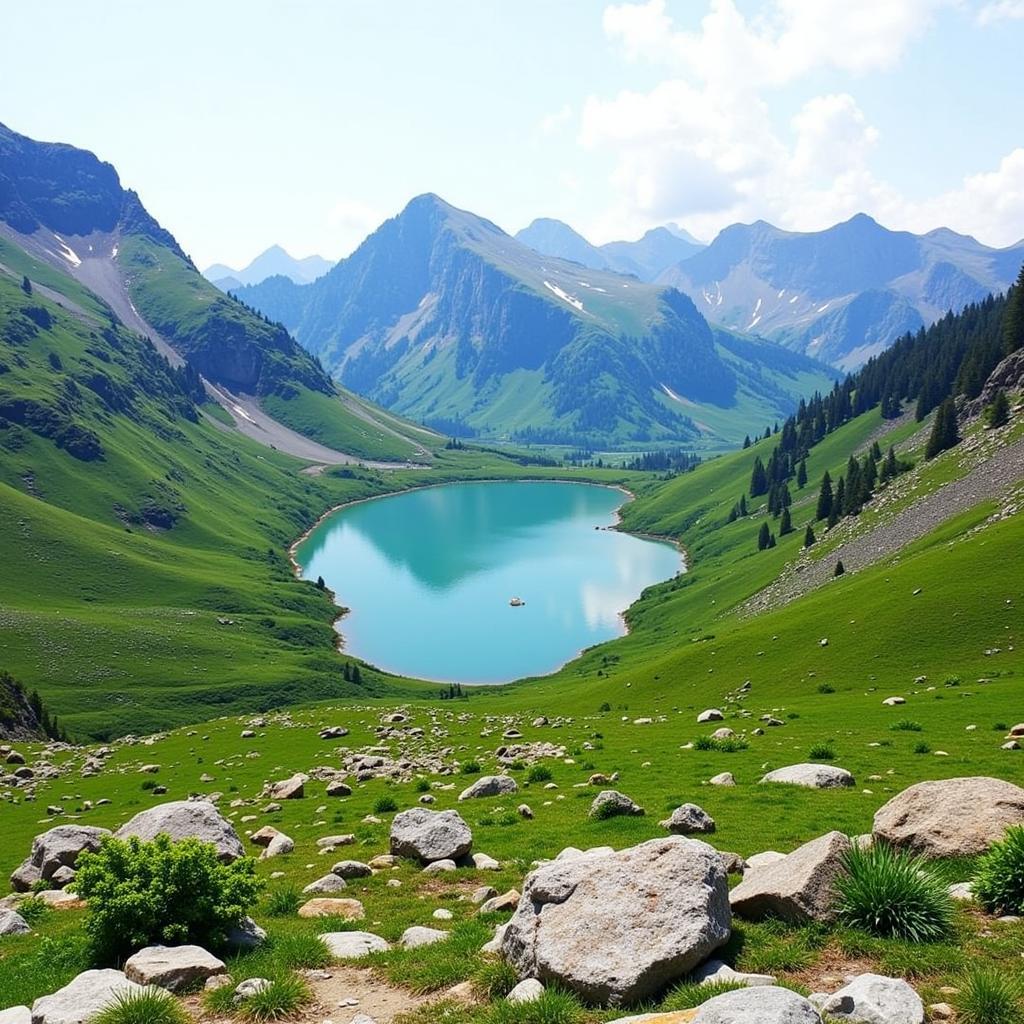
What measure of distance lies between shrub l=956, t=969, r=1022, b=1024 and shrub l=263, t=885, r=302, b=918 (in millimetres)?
13678

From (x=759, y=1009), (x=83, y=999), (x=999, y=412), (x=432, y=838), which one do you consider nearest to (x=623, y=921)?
(x=759, y=1009)

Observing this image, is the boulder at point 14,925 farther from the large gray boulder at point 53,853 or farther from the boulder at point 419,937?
the boulder at point 419,937

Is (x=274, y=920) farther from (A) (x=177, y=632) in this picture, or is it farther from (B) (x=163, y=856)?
(A) (x=177, y=632)

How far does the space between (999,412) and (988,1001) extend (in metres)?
129

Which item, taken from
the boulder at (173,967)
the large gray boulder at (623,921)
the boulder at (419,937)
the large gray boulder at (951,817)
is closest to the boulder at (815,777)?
the large gray boulder at (951,817)

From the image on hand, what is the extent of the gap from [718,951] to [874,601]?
6417cm

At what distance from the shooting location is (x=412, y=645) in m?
157

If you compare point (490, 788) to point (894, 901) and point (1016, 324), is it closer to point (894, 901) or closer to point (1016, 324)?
point (894, 901)

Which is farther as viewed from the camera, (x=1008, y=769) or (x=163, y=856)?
(x=1008, y=769)

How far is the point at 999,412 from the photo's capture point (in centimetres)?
11500

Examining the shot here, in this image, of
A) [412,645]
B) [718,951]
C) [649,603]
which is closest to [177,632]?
[412,645]

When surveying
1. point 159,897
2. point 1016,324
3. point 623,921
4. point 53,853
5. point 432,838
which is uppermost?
point 1016,324

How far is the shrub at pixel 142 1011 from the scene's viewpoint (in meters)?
10.8

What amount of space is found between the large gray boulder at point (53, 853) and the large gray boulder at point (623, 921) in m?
17.7
